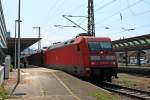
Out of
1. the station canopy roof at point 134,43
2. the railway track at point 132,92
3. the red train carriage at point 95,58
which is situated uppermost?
the station canopy roof at point 134,43

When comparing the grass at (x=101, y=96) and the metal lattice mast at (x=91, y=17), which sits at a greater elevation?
the metal lattice mast at (x=91, y=17)

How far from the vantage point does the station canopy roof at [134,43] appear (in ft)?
109

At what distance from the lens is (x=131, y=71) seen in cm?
4184

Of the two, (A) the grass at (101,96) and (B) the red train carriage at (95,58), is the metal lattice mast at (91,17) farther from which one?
(A) the grass at (101,96)

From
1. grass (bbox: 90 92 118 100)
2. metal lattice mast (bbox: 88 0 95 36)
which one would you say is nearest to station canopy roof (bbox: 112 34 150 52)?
A: metal lattice mast (bbox: 88 0 95 36)

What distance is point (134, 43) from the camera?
36406 millimetres

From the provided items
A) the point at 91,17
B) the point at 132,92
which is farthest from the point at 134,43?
the point at 132,92

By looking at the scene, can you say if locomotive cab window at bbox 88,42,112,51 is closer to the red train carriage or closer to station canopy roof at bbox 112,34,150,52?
the red train carriage

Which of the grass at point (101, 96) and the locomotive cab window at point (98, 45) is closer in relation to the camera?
the grass at point (101, 96)

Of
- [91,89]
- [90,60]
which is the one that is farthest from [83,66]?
[91,89]

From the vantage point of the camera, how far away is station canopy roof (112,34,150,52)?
33075 millimetres

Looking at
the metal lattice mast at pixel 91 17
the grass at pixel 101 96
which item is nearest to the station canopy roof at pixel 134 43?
the metal lattice mast at pixel 91 17

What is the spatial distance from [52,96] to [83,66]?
31.1 feet

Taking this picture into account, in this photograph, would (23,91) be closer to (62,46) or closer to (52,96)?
(52,96)
